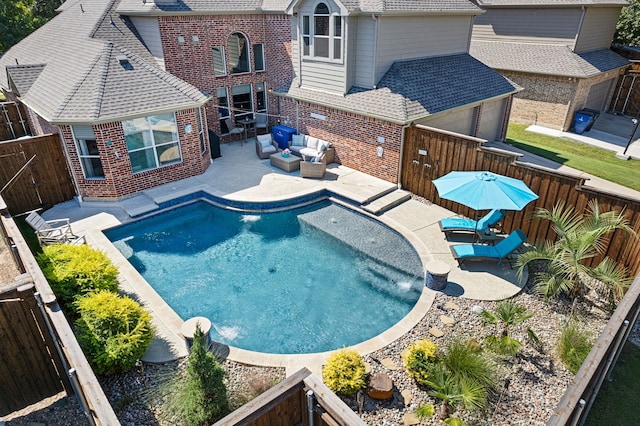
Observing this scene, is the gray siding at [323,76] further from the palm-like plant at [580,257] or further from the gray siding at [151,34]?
the palm-like plant at [580,257]

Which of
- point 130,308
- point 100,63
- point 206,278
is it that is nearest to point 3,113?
point 100,63

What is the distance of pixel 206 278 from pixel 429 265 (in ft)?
18.7

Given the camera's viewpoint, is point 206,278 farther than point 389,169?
No

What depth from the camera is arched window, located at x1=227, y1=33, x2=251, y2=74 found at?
19.0m

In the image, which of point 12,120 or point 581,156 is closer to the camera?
point 12,120

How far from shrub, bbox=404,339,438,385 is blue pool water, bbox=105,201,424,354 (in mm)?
1510

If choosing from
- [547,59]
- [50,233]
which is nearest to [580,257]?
[50,233]

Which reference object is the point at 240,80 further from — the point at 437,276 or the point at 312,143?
the point at 437,276

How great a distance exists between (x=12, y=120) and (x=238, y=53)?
36.5 ft

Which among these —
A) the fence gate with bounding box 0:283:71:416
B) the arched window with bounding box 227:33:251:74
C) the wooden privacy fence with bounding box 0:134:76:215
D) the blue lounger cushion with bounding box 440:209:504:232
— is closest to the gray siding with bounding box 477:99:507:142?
the blue lounger cushion with bounding box 440:209:504:232

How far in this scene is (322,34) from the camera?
16.8 m

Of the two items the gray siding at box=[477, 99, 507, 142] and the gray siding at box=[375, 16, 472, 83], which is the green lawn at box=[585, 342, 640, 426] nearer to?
the gray siding at box=[375, 16, 472, 83]

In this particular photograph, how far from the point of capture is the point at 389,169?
48.5ft

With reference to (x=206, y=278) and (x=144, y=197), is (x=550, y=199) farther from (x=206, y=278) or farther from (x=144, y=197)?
(x=144, y=197)
